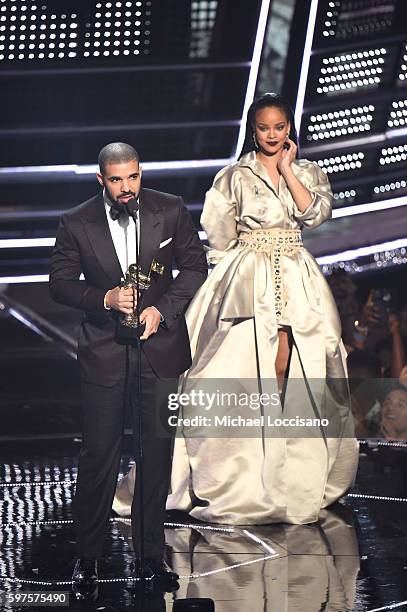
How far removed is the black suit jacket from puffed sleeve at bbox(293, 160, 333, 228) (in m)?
1.04

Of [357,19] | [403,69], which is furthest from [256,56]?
[403,69]

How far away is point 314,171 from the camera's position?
5.31 metres

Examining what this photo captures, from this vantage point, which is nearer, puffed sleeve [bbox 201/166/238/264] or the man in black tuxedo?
the man in black tuxedo

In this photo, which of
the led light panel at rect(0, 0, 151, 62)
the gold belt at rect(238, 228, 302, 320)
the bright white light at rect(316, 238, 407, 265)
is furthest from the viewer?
the bright white light at rect(316, 238, 407, 265)

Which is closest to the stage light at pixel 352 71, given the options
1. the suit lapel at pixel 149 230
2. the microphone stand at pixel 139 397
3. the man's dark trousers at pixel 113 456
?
the suit lapel at pixel 149 230

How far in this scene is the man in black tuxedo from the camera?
4.08 metres

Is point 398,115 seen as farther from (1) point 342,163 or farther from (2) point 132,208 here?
(2) point 132,208

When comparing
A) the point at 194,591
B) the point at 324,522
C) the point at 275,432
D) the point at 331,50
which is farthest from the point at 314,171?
the point at 331,50

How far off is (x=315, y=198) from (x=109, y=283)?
1.31 metres

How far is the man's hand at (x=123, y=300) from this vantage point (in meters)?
3.96

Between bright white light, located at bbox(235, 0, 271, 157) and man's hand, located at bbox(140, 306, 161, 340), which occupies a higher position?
bright white light, located at bbox(235, 0, 271, 157)

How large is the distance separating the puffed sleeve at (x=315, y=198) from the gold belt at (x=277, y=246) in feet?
0.27

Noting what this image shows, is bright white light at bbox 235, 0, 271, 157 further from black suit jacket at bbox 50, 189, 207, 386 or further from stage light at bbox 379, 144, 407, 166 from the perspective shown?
black suit jacket at bbox 50, 189, 207, 386

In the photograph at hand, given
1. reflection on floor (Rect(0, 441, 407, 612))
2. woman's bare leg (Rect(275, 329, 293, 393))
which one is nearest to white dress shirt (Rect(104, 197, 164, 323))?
reflection on floor (Rect(0, 441, 407, 612))
